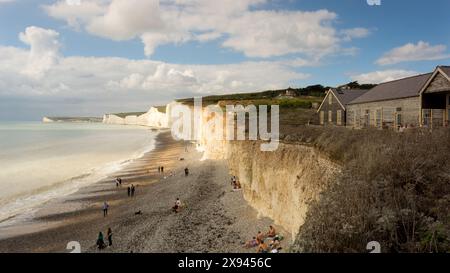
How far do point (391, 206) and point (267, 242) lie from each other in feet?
31.5

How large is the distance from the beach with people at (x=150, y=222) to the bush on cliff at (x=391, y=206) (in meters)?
7.64

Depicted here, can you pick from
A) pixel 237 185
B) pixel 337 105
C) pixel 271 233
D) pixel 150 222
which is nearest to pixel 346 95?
pixel 337 105

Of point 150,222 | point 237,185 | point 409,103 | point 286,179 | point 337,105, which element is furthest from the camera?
point 337,105

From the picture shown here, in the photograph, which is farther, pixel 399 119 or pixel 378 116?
pixel 378 116

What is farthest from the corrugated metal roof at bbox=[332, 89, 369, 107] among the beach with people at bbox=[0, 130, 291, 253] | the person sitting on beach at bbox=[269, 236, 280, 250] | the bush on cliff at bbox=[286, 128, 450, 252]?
the bush on cliff at bbox=[286, 128, 450, 252]

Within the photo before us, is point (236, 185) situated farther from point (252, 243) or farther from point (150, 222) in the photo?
point (252, 243)

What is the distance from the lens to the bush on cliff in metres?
4.75

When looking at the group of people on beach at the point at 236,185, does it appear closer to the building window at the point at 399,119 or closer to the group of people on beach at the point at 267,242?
the group of people on beach at the point at 267,242

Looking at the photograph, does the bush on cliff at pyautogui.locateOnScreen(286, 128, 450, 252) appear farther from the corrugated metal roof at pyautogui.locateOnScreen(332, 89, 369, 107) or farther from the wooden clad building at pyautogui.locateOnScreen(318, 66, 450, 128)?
the corrugated metal roof at pyautogui.locateOnScreen(332, 89, 369, 107)

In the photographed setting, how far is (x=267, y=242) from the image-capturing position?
14.3m

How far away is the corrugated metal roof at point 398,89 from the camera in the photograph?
56.0 ft

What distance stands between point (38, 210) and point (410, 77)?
27.1 meters

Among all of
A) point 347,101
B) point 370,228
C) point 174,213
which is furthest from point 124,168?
point 370,228

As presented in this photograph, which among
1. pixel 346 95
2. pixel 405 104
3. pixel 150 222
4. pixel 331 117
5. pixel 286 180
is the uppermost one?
pixel 346 95
